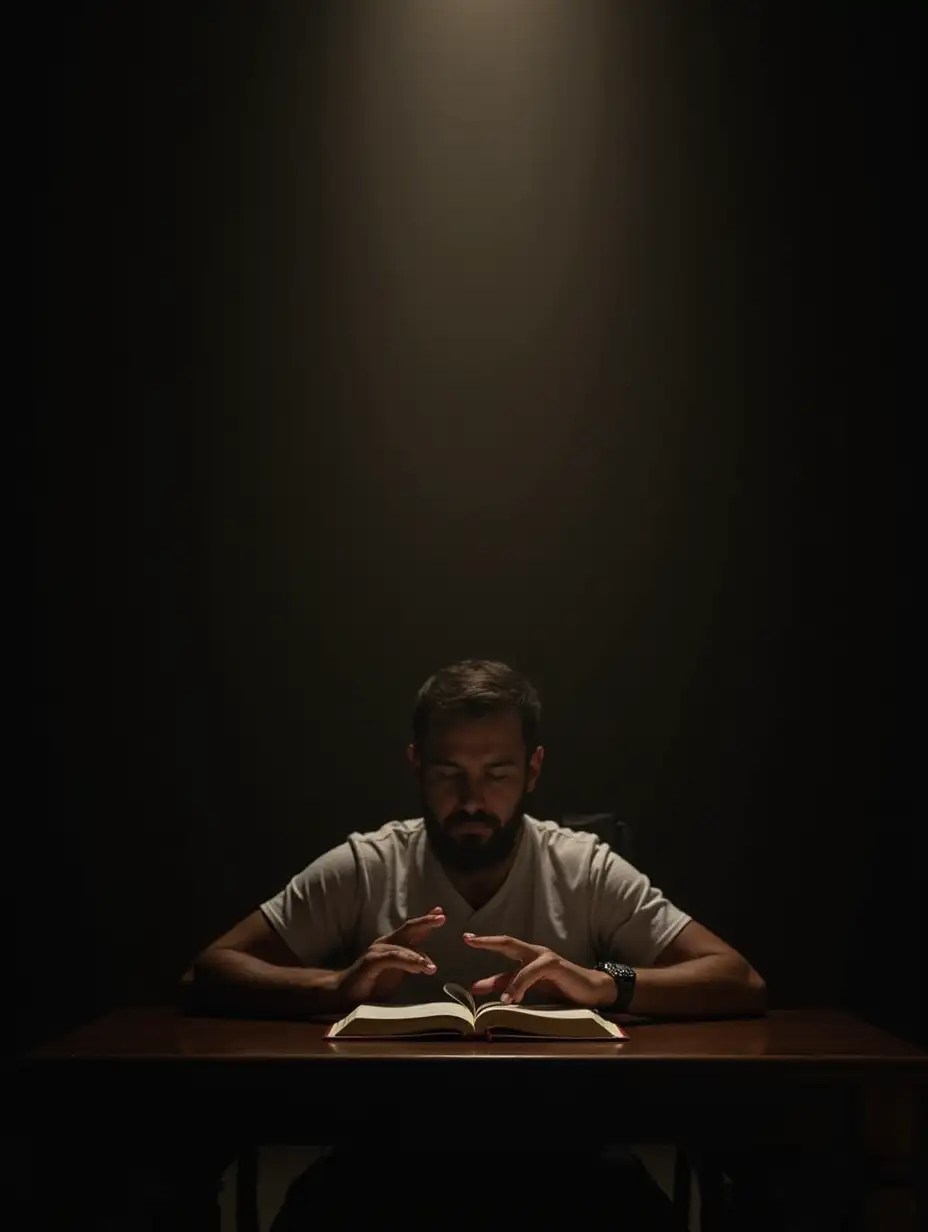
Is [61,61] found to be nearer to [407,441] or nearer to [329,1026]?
[407,441]

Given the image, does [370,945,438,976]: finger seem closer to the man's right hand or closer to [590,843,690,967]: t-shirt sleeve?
the man's right hand

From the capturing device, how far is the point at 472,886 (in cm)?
241

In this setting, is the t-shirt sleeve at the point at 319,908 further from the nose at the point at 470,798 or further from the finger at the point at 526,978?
the finger at the point at 526,978

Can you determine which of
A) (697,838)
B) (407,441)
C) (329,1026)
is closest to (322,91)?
(407,441)

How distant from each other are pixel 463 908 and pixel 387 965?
0.35 m

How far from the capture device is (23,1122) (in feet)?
5.70

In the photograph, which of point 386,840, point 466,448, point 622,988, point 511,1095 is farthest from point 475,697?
point 466,448

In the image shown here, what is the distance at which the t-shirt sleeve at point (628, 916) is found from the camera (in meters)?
2.34

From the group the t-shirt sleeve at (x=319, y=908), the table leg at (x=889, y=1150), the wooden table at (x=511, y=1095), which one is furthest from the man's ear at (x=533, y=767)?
the table leg at (x=889, y=1150)

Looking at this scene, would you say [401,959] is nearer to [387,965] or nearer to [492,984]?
[387,965]

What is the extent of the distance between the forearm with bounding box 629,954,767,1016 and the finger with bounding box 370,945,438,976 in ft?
1.12

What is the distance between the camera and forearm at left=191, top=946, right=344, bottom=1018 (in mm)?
2117

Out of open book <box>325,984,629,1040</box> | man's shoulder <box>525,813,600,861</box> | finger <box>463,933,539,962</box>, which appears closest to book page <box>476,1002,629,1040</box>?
open book <box>325,984,629,1040</box>

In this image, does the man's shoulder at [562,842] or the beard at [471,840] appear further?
the man's shoulder at [562,842]
